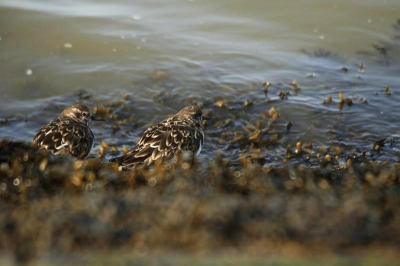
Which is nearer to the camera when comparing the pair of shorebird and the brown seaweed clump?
the brown seaweed clump

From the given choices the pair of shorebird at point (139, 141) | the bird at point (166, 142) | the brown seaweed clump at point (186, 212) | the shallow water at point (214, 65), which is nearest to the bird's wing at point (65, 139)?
the pair of shorebird at point (139, 141)

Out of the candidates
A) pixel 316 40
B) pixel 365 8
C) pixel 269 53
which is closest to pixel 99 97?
pixel 269 53

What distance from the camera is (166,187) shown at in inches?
132

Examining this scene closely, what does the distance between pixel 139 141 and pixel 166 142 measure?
0.26 meters

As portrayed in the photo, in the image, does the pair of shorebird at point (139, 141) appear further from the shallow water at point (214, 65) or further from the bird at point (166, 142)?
the shallow water at point (214, 65)

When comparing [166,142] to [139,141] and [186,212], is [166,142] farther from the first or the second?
[186,212]

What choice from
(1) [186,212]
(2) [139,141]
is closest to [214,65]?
(2) [139,141]

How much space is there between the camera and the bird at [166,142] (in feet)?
14.8

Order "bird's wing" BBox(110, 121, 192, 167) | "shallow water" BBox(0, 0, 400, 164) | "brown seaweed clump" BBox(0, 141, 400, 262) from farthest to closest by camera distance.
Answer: "shallow water" BBox(0, 0, 400, 164)
"bird's wing" BBox(110, 121, 192, 167)
"brown seaweed clump" BBox(0, 141, 400, 262)

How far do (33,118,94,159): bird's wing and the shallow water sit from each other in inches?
19.8

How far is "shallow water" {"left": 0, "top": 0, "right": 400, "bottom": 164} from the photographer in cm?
575

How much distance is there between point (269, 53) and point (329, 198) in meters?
4.42

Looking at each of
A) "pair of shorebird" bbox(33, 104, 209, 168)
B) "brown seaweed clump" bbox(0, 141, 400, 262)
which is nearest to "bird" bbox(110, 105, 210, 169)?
"pair of shorebird" bbox(33, 104, 209, 168)

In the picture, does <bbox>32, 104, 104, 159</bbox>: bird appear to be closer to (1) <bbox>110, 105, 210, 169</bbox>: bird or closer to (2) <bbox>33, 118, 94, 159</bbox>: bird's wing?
(2) <bbox>33, 118, 94, 159</bbox>: bird's wing
